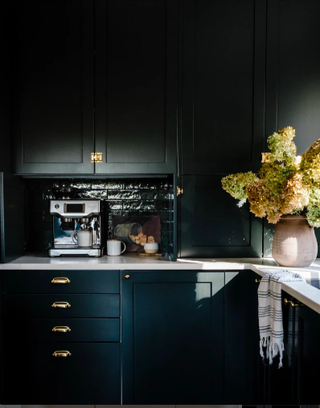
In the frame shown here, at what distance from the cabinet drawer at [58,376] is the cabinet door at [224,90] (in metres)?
1.29

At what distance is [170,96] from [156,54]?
28cm

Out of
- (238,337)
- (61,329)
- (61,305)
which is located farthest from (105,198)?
(238,337)

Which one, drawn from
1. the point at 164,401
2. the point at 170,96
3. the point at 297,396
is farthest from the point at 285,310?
the point at 170,96

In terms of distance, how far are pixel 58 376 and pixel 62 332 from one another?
26 centimetres

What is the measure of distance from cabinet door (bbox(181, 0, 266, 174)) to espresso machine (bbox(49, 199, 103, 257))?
681mm

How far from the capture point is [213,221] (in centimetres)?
252

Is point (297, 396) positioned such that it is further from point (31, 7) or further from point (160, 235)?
point (31, 7)

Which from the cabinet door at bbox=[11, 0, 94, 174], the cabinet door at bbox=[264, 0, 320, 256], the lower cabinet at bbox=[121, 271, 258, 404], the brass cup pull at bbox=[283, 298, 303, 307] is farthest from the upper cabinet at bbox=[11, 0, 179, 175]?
the brass cup pull at bbox=[283, 298, 303, 307]

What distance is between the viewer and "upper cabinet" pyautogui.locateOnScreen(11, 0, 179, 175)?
7.91ft

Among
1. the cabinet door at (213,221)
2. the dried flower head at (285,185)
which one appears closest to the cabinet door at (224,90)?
the cabinet door at (213,221)

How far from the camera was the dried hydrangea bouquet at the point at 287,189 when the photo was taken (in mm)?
1969

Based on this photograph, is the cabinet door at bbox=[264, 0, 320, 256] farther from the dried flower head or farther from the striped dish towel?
the striped dish towel

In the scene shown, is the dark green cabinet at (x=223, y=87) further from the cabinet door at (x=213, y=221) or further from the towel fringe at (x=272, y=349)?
the towel fringe at (x=272, y=349)

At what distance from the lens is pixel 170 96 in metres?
2.42
